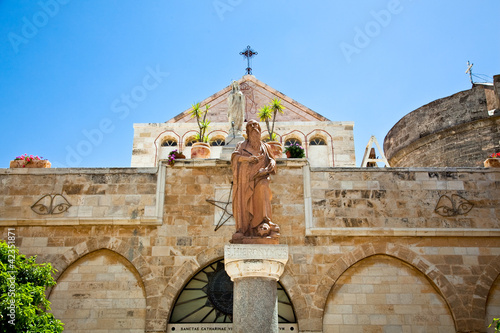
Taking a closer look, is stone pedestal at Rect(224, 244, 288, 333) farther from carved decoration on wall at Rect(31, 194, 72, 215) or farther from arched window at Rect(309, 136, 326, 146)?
arched window at Rect(309, 136, 326, 146)

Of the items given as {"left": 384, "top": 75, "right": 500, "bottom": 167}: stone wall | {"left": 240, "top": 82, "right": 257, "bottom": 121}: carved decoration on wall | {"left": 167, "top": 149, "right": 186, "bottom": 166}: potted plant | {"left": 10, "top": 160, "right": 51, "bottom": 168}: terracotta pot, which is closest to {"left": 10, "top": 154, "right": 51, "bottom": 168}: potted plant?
{"left": 10, "top": 160, "right": 51, "bottom": 168}: terracotta pot

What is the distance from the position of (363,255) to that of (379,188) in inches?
74.9

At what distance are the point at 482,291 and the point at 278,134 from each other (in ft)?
36.1

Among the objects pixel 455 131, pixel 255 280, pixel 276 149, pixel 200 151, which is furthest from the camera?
pixel 455 131

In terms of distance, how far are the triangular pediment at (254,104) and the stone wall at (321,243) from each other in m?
8.74

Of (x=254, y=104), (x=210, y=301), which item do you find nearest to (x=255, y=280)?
(x=210, y=301)

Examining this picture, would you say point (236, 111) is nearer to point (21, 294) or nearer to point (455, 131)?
point (21, 294)

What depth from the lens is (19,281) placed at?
33.2ft

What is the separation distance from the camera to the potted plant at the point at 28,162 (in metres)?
13.9

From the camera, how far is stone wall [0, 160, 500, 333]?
1226 centimetres

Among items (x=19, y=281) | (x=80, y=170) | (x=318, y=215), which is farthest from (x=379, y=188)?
(x=19, y=281)

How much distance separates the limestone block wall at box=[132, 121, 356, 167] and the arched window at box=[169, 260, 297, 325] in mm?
8650

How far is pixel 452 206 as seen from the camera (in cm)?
1317

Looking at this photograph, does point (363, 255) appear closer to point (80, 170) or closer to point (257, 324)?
point (257, 324)
